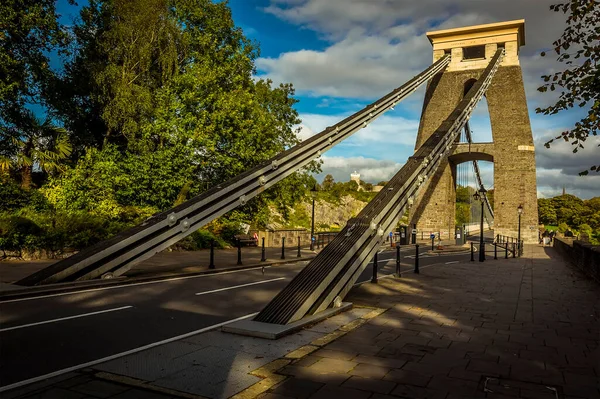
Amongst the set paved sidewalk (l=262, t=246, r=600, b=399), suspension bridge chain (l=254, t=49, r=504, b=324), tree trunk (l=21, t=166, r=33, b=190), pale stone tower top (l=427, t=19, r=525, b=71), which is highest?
pale stone tower top (l=427, t=19, r=525, b=71)

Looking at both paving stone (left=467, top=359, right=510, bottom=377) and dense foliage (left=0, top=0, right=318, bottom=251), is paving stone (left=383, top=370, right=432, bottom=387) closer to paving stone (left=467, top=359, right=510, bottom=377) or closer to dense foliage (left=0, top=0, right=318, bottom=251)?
paving stone (left=467, top=359, right=510, bottom=377)

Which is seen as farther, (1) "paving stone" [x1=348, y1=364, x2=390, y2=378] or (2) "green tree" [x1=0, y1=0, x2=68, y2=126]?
(2) "green tree" [x1=0, y1=0, x2=68, y2=126]

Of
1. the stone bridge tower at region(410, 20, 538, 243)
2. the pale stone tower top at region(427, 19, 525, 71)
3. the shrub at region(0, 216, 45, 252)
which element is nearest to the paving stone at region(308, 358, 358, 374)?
the shrub at region(0, 216, 45, 252)

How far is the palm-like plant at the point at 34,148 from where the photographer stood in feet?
58.6

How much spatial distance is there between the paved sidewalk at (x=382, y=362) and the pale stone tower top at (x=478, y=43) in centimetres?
4339

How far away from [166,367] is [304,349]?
169cm

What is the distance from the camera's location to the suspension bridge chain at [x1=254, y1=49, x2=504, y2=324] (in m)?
7.14

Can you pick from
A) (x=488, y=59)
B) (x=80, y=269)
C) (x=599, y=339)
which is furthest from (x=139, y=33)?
(x=488, y=59)

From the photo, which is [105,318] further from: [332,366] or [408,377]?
[408,377]

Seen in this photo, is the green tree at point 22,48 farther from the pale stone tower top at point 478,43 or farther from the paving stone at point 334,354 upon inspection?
the pale stone tower top at point 478,43

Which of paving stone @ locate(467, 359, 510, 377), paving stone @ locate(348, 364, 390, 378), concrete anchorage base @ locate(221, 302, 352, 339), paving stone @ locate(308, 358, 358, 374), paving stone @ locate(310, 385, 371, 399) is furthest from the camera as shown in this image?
concrete anchorage base @ locate(221, 302, 352, 339)

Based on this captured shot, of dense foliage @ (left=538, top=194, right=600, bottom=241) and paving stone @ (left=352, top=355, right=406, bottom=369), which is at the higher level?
dense foliage @ (left=538, top=194, right=600, bottom=241)

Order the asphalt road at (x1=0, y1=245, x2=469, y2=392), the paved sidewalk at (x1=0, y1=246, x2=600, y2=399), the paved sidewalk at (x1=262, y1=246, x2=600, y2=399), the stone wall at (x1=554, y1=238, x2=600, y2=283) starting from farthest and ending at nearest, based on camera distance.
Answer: the stone wall at (x1=554, y1=238, x2=600, y2=283)
the asphalt road at (x1=0, y1=245, x2=469, y2=392)
the paved sidewalk at (x1=262, y1=246, x2=600, y2=399)
the paved sidewalk at (x1=0, y1=246, x2=600, y2=399)

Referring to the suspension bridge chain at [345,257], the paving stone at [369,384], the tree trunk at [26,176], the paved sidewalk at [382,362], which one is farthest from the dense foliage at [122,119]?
the paving stone at [369,384]
